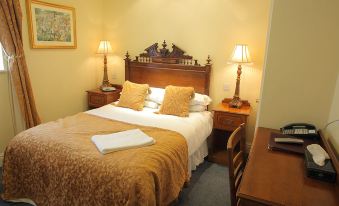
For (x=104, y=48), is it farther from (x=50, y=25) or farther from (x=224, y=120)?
(x=224, y=120)

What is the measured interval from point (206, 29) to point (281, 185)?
253cm

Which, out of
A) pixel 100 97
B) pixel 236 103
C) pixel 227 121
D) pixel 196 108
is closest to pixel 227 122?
pixel 227 121

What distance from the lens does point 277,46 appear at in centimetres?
182

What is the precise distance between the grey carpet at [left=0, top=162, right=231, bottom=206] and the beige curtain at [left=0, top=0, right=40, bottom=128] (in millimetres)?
1124

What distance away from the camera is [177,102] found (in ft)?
9.73

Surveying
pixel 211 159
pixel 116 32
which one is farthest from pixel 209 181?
pixel 116 32

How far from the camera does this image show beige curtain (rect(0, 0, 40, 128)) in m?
2.64

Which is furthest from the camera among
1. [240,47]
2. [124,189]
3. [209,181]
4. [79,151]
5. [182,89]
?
[182,89]

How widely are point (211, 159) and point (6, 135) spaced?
8.60ft

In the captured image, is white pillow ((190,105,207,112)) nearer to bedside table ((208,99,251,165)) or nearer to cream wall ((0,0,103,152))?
bedside table ((208,99,251,165))

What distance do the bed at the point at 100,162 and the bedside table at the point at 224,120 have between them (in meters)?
0.15

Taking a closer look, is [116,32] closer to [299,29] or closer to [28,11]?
[28,11]

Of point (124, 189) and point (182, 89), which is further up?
point (182, 89)

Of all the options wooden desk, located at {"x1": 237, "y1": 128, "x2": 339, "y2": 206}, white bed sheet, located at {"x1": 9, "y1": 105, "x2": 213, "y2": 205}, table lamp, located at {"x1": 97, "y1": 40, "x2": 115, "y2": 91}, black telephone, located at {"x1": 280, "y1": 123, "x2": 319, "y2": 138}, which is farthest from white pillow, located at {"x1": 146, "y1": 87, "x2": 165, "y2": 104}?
wooden desk, located at {"x1": 237, "y1": 128, "x2": 339, "y2": 206}
